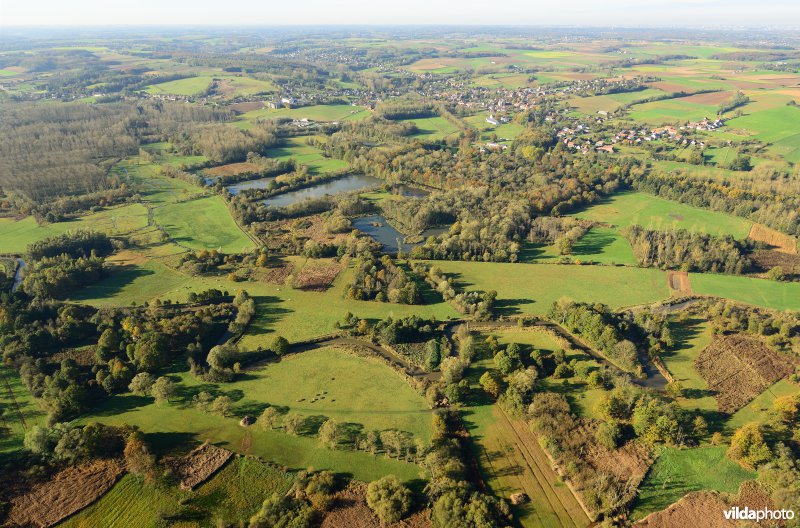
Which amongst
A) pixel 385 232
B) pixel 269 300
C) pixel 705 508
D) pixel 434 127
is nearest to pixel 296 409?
pixel 269 300

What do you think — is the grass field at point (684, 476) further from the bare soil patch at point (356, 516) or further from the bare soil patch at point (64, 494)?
the bare soil patch at point (64, 494)

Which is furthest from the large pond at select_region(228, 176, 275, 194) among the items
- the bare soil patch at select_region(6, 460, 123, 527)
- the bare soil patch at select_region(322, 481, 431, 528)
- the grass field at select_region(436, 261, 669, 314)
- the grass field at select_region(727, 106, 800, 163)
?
the grass field at select_region(727, 106, 800, 163)

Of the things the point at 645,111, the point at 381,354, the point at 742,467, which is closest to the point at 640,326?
the point at 742,467

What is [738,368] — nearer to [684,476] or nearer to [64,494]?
[684,476]

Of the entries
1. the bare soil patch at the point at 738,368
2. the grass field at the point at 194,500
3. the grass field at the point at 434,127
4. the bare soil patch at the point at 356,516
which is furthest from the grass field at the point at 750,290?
the grass field at the point at 434,127

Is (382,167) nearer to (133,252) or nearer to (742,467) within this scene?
(133,252)
